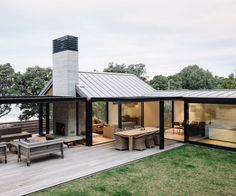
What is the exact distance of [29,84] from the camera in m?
18.1

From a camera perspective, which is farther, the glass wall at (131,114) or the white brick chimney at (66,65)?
the glass wall at (131,114)

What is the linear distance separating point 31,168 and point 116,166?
9.57 feet

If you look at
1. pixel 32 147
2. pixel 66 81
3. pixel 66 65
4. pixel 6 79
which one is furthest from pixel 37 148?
pixel 6 79

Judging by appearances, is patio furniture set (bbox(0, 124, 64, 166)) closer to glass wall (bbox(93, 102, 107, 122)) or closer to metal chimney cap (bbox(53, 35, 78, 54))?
metal chimney cap (bbox(53, 35, 78, 54))

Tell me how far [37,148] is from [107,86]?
6022mm

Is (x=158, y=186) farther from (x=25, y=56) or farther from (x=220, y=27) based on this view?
(x=25, y=56)

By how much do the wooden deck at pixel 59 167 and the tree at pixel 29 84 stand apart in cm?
907

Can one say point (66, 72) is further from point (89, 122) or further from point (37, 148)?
point (37, 148)

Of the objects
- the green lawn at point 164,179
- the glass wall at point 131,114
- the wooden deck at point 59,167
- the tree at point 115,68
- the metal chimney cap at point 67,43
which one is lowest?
the green lawn at point 164,179

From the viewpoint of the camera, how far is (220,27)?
16297mm

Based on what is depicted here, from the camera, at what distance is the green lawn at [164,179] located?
20.1 feet

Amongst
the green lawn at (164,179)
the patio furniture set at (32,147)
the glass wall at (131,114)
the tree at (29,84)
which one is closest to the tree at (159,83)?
the glass wall at (131,114)

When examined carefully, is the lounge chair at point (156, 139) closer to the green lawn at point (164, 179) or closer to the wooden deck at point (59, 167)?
the wooden deck at point (59, 167)

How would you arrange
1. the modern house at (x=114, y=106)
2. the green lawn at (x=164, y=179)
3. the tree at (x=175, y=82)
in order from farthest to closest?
the tree at (x=175, y=82) → the modern house at (x=114, y=106) → the green lawn at (x=164, y=179)
